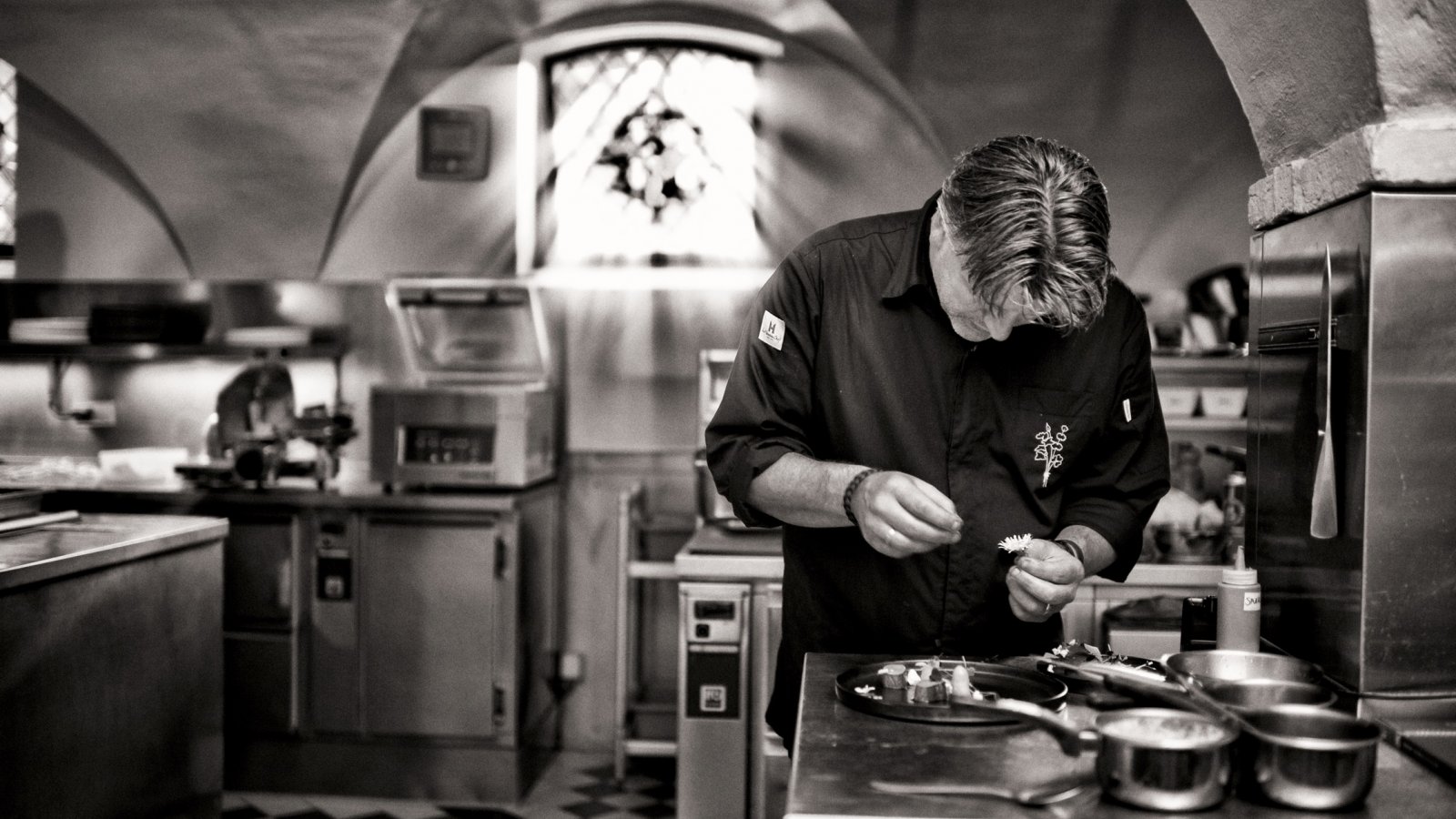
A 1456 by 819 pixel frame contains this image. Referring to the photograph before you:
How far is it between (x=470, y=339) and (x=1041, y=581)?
3.73 m

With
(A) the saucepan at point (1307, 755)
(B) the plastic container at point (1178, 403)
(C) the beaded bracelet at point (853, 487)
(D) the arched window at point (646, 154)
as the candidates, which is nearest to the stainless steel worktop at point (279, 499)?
(D) the arched window at point (646, 154)

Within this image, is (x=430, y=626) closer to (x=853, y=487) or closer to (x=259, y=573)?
(x=259, y=573)

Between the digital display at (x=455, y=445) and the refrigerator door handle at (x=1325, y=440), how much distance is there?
333cm

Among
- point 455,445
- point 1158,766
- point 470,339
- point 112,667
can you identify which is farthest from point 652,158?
point 1158,766

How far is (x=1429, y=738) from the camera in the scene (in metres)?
1.49

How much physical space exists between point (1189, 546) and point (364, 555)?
9.71ft

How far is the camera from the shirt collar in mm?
1988

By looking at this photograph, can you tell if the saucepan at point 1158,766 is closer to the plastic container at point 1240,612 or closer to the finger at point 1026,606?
the finger at point 1026,606

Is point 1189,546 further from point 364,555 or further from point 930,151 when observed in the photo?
point 364,555

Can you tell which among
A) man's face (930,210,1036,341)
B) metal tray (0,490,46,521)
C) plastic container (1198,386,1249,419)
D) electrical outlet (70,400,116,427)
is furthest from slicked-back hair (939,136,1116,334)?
electrical outlet (70,400,116,427)

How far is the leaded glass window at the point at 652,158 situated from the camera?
17.9 feet

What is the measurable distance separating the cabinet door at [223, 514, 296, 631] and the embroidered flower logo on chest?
11.0ft

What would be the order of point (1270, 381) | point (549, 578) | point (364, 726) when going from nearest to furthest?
point (1270, 381) < point (364, 726) < point (549, 578)

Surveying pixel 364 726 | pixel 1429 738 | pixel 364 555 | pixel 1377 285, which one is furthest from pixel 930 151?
pixel 1429 738
